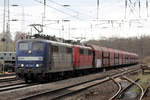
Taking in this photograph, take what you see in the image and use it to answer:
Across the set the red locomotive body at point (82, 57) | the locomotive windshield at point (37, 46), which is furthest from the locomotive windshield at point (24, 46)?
the red locomotive body at point (82, 57)

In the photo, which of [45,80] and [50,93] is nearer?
[50,93]

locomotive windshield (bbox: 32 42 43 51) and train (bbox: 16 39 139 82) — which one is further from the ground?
locomotive windshield (bbox: 32 42 43 51)

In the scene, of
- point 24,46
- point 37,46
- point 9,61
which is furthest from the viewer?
point 9,61

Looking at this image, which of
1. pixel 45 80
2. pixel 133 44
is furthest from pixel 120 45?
pixel 45 80

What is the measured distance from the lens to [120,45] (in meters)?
85.8

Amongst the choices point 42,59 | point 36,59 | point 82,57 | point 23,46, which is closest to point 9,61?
point 82,57

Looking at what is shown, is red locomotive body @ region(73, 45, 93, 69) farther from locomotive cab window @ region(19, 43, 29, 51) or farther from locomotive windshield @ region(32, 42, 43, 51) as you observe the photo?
locomotive cab window @ region(19, 43, 29, 51)

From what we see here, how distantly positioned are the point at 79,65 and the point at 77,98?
11.9 metres

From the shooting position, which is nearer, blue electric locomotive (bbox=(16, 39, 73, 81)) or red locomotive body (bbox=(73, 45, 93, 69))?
blue electric locomotive (bbox=(16, 39, 73, 81))

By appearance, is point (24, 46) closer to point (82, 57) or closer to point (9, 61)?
point (82, 57)

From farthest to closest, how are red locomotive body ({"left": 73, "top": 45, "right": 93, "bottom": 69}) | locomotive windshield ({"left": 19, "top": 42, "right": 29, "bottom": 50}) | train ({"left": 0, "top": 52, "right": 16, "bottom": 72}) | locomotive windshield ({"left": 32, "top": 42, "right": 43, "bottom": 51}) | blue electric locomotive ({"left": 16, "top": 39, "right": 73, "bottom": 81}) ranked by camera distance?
train ({"left": 0, "top": 52, "right": 16, "bottom": 72}) → red locomotive body ({"left": 73, "top": 45, "right": 93, "bottom": 69}) → locomotive windshield ({"left": 19, "top": 42, "right": 29, "bottom": 50}) → locomotive windshield ({"left": 32, "top": 42, "right": 43, "bottom": 51}) → blue electric locomotive ({"left": 16, "top": 39, "right": 73, "bottom": 81})

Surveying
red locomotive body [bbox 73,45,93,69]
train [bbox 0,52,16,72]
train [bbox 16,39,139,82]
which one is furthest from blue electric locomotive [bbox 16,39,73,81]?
train [bbox 0,52,16,72]

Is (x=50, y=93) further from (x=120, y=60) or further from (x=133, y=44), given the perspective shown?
(x=133, y=44)

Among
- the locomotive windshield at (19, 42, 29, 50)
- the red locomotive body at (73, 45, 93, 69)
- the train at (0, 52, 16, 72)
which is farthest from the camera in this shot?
the train at (0, 52, 16, 72)
